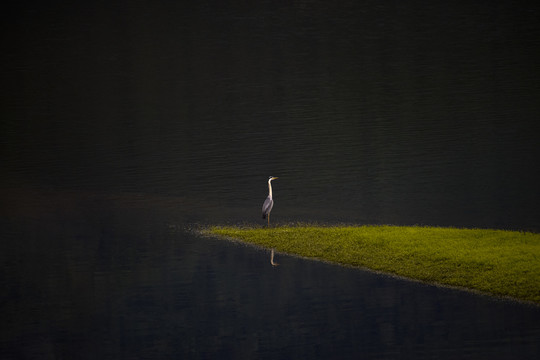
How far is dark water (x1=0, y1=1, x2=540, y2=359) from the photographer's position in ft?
83.0

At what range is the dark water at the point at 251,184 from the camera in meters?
25.3

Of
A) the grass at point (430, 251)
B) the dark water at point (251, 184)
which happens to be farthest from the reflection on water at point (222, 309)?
the grass at point (430, 251)

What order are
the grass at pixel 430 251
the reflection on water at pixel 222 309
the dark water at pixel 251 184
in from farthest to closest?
the grass at pixel 430 251
the dark water at pixel 251 184
the reflection on water at pixel 222 309

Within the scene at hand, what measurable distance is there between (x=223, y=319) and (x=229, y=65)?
287 ft

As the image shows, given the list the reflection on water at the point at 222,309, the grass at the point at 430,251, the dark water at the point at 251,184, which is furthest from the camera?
the grass at the point at 430,251

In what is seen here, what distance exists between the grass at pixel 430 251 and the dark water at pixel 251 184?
787 mm

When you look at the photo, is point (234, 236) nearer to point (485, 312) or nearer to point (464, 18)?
point (485, 312)

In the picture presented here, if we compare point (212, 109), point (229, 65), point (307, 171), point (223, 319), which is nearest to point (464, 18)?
point (229, 65)

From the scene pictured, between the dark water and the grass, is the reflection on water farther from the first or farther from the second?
the grass

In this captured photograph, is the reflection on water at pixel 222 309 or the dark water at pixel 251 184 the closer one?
the reflection on water at pixel 222 309

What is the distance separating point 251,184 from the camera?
151ft

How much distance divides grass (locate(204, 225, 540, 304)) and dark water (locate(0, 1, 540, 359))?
2.58ft

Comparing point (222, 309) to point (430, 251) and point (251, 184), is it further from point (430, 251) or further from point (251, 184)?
point (251, 184)

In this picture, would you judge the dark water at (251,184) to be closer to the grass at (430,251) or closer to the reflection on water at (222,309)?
the reflection on water at (222,309)
